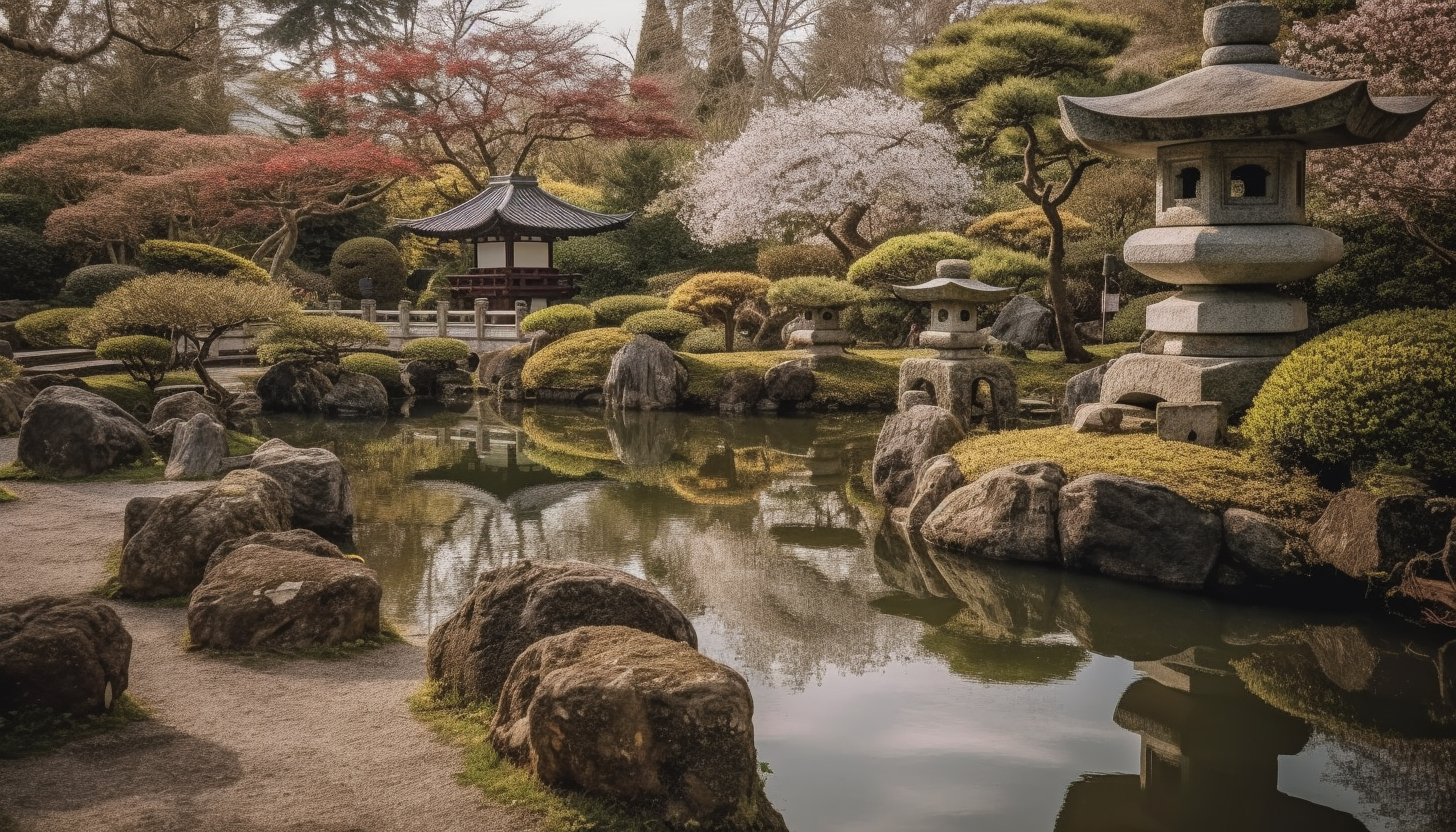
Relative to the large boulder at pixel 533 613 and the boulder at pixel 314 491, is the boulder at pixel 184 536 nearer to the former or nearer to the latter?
the boulder at pixel 314 491

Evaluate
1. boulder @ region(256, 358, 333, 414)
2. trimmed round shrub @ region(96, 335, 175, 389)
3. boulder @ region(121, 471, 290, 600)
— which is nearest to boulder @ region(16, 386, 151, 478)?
boulder @ region(121, 471, 290, 600)

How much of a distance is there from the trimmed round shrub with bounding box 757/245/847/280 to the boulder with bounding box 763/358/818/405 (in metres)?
5.07

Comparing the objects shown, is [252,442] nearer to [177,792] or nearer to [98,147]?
[177,792]

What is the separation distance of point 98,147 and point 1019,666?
76.3 ft

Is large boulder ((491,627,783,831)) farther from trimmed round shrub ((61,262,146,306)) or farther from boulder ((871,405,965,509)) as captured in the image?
trimmed round shrub ((61,262,146,306))

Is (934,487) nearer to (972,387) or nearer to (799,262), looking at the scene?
(972,387)

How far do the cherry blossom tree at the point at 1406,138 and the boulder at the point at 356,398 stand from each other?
13.4 meters

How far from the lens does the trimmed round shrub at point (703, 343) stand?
72.6 ft

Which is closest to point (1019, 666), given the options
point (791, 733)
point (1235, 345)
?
point (791, 733)

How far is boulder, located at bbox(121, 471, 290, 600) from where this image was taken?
22.5 ft

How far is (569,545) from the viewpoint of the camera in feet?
30.2

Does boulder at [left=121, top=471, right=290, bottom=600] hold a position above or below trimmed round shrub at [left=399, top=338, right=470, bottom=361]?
below

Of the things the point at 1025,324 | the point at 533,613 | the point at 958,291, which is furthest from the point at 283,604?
the point at 1025,324

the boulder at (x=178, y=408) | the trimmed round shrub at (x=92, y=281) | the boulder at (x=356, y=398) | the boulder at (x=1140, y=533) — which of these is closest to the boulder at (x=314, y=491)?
the boulder at (x=178, y=408)
